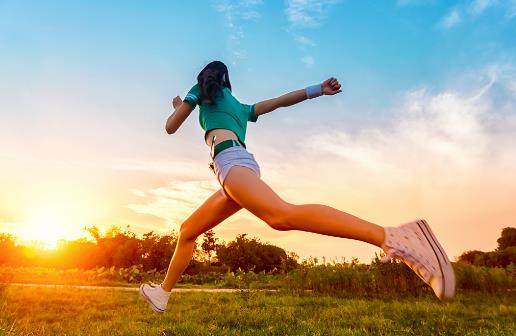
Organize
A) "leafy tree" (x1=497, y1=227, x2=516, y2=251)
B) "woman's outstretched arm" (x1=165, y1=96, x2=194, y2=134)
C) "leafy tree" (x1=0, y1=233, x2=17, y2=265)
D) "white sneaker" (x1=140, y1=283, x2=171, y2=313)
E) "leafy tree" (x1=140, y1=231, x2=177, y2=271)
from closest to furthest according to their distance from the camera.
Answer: "woman's outstretched arm" (x1=165, y1=96, x2=194, y2=134) → "white sneaker" (x1=140, y1=283, x2=171, y2=313) → "leafy tree" (x1=140, y1=231, x2=177, y2=271) → "leafy tree" (x1=0, y1=233, x2=17, y2=265) → "leafy tree" (x1=497, y1=227, x2=516, y2=251)

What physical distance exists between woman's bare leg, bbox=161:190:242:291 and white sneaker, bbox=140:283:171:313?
0.17ft

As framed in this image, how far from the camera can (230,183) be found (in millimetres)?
3182

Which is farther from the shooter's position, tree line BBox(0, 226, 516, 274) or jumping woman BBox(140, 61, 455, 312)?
tree line BBox(0, 226, 516, 274)

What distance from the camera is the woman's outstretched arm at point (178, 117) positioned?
3480 mm

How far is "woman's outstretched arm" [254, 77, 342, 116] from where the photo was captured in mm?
3680

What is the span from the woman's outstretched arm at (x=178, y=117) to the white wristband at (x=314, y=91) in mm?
889

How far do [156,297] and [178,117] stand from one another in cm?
160

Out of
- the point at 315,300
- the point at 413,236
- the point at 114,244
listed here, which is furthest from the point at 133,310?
the point at 114,244

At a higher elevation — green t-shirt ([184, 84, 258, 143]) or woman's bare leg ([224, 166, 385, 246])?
green t-shirt ([184, 84, 258, 143])

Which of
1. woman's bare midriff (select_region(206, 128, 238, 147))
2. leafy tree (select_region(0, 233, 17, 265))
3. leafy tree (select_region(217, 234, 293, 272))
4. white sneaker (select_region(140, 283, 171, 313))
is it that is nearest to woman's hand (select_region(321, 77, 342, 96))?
woman's bare midriff (select_region(206, 128, 238, 147))

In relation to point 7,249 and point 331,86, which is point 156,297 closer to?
point 331,86

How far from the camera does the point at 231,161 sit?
127 inches

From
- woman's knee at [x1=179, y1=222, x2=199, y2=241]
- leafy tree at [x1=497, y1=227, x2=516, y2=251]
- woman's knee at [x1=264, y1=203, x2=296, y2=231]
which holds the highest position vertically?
leafy tree at [x1=497, y1=227, x2=516, y2=251]

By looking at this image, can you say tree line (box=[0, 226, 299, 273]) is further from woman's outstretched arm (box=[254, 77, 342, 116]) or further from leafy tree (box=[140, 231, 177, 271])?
woman's outstretched arm (box=[254, 77, 342, 116])
